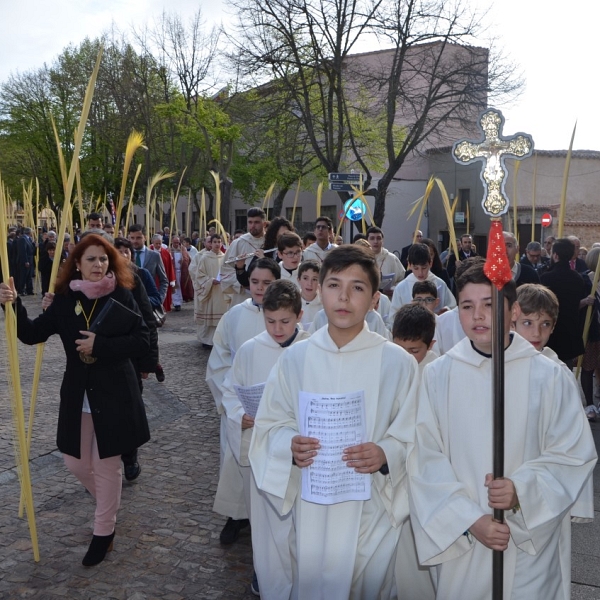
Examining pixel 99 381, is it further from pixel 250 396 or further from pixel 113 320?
pixel 250 396

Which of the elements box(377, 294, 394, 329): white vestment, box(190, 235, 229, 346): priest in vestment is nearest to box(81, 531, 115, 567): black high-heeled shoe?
box(377, 294, 394, 329): white vestment

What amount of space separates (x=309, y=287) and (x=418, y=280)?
5.33 feet

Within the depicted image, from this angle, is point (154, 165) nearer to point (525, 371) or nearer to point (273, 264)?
point (273, 264)

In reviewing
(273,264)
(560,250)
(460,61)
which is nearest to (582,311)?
(560,250)

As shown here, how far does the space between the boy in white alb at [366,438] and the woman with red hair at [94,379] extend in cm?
150

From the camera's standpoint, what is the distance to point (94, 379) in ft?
15.0

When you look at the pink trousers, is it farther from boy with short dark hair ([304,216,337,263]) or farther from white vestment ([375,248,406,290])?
white vestment ([375,248,406,290])

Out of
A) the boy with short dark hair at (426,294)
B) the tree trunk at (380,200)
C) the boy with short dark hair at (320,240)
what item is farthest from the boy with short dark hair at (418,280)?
the tree trunk at (380,200)

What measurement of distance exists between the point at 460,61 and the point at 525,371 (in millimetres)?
23872

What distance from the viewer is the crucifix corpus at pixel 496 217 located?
→ 2.55m

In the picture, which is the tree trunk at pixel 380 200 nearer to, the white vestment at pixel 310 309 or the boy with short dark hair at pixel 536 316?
the white vestment at pixel 310 309

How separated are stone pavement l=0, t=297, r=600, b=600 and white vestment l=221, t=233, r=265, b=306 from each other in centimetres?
241

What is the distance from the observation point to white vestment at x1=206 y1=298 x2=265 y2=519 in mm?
4863

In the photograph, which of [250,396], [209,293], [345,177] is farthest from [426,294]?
[209,293]
